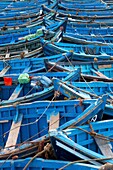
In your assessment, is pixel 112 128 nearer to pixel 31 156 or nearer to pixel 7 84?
pixel 31 156

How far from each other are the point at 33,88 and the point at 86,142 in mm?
3644

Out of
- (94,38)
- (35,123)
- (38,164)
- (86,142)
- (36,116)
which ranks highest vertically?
(94,38)

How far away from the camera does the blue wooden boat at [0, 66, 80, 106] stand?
961 centimetres

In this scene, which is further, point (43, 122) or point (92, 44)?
point (92, 44)

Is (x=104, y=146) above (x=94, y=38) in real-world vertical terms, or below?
below

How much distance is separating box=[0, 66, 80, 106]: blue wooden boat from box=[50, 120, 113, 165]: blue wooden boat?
2.52m

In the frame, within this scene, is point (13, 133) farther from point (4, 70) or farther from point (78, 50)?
point (78, 50)

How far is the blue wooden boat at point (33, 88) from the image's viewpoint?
961cm

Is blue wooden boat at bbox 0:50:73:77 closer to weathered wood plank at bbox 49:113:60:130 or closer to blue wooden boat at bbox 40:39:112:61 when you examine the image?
blue wooden boat at bbox 40:39:112:61

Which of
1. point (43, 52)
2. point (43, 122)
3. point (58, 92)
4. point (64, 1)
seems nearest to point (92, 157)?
point (43, 122)

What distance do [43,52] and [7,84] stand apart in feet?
11.1

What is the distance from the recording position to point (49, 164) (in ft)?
21.8

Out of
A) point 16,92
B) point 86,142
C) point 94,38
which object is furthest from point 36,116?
point 94,38

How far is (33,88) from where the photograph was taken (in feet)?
34.3
